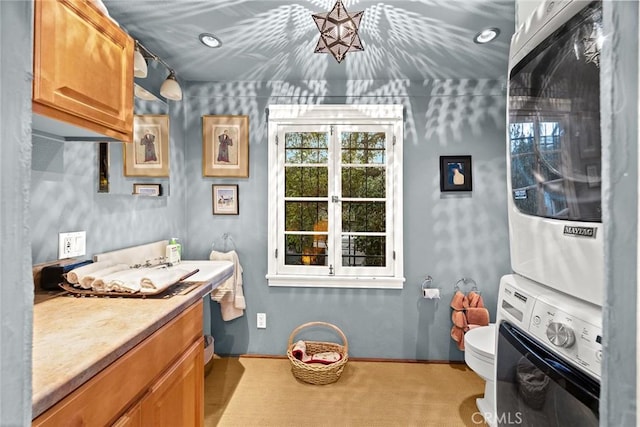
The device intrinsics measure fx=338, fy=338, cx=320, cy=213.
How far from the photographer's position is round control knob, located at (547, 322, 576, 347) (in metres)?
0.75

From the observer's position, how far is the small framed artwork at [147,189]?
2201 mm

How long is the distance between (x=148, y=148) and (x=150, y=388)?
162cm

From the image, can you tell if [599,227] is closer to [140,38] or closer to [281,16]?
[281,16]

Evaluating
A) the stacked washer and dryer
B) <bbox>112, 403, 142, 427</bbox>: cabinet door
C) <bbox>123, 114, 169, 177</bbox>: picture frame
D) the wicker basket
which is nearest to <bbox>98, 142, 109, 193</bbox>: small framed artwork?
<bbox>123, 114, 169, 177</bbox>: picture frame

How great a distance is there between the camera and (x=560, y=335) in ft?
2.55

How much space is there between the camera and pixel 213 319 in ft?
9.31

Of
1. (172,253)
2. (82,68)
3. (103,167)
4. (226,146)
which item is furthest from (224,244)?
(82,68)

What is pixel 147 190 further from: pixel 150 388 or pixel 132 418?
pixel 132 418

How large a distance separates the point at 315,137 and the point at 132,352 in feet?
6.99

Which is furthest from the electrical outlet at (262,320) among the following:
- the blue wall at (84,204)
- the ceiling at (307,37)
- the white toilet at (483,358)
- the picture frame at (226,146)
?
the ceiling at (307,37)

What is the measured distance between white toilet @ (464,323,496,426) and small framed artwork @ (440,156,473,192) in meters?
1.10

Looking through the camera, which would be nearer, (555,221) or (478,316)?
(555,221)

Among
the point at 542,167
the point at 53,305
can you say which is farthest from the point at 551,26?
the point at 53,305

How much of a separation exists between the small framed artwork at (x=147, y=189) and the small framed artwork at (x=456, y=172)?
2178mm
